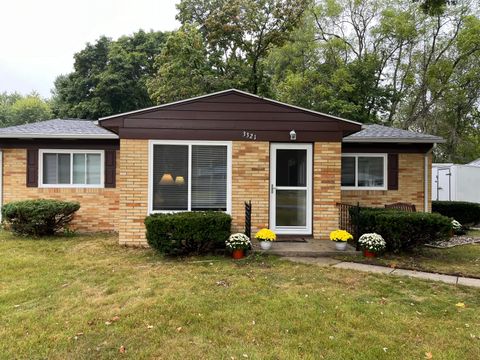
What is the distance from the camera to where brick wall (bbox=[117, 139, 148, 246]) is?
719 cm

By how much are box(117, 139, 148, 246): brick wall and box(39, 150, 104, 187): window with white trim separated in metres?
2.74

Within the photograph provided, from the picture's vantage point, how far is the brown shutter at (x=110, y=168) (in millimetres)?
9492

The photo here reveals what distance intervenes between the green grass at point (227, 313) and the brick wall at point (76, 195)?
3581mm

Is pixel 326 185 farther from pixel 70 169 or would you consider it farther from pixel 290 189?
pixel 70 169

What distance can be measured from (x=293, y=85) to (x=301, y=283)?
694 inches

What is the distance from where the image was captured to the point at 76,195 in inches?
371

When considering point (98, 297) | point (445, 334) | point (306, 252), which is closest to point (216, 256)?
point (306, 252)

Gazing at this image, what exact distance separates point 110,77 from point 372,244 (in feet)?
67.4

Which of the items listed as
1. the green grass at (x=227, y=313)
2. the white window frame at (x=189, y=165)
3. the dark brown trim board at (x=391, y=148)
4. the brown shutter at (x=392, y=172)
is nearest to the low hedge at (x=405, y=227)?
the green grass at (x=227, y=313)

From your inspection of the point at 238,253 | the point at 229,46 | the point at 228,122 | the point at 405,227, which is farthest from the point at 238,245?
the point at 229,46

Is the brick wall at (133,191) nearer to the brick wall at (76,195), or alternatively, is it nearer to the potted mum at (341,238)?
the brick wall at (76,195)

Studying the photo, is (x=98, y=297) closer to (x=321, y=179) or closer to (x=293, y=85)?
(x=321, y=179)

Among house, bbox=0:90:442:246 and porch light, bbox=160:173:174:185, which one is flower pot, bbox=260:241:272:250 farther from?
porch light, bbox=160:173:174:185

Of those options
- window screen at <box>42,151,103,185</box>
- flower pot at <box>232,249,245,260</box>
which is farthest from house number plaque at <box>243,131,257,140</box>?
window screen at <box>42,151,103,185</box>
